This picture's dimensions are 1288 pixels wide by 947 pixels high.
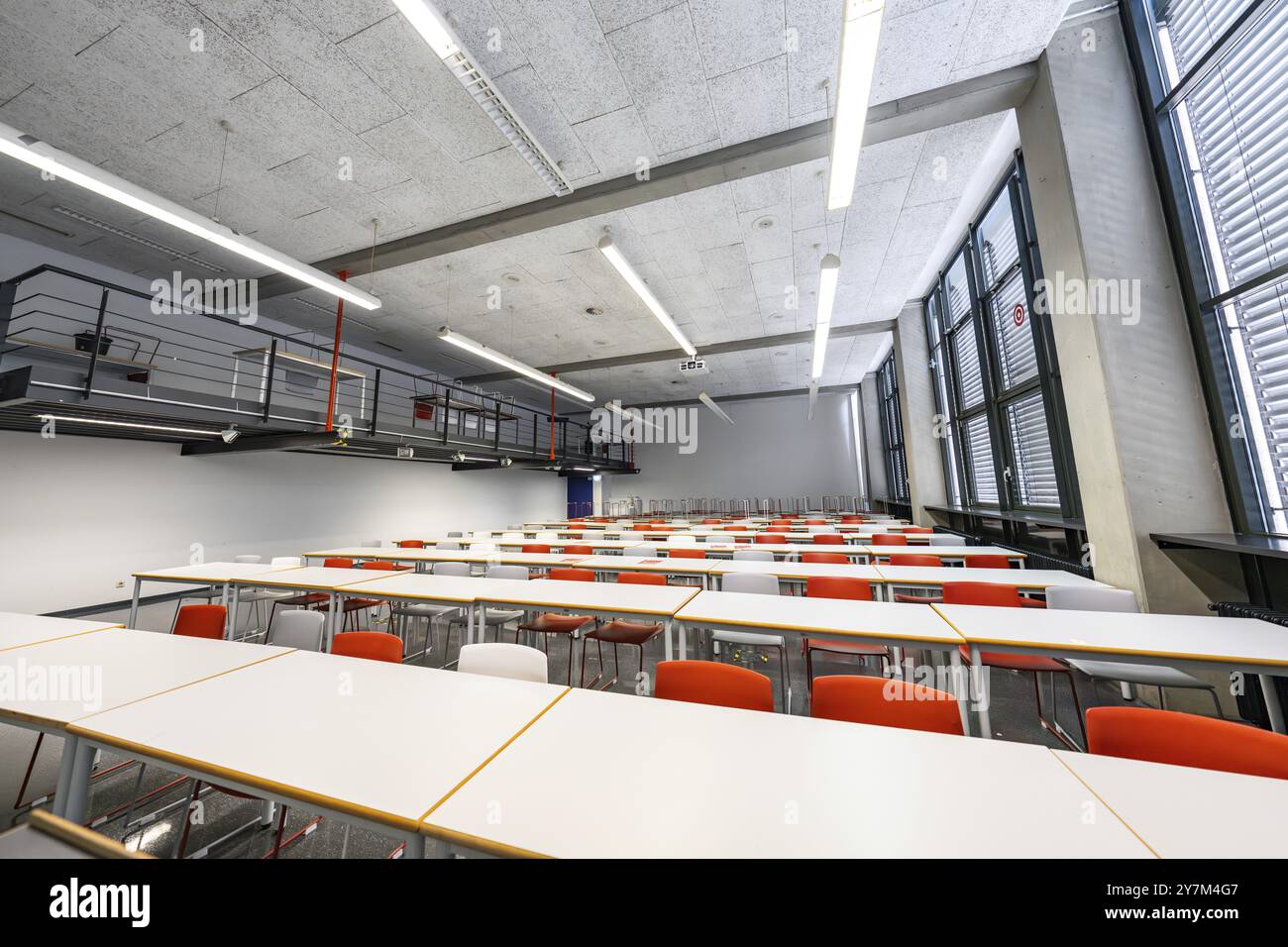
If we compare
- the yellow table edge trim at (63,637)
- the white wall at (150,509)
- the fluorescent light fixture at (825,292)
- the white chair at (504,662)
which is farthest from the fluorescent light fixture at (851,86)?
the white wall at (150,509)

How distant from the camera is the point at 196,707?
1.43 meters

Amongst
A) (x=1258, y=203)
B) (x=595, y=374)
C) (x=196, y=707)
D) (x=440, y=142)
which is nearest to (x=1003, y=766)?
(x=196, y=707)

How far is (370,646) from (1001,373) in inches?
242

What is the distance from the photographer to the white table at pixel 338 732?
101 cm

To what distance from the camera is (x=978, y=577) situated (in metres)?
3.23

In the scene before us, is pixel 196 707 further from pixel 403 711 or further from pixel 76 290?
pixel 76 290

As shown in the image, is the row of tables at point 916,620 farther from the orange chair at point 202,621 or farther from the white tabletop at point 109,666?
the white tabletop at point 109,666

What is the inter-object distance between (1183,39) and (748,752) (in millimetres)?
4742

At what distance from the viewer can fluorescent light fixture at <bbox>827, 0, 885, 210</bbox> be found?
6.13 ft

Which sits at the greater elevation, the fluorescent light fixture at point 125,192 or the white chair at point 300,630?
the fluorescent light fixture at point 125,192

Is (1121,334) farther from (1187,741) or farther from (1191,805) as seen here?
(1191,805)

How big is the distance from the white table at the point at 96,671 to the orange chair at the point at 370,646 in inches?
8.7
